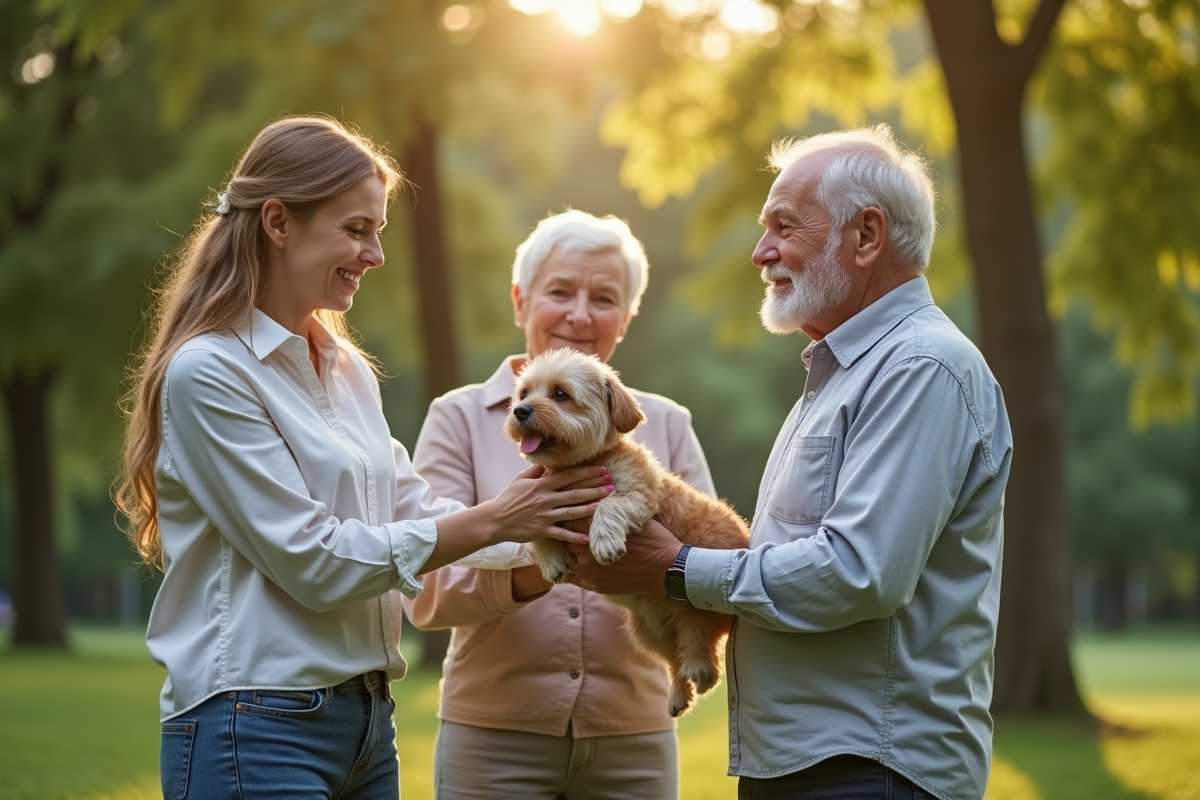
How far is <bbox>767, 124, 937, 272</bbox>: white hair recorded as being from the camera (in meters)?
3.12

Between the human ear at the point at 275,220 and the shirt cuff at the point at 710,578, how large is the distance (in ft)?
4.47

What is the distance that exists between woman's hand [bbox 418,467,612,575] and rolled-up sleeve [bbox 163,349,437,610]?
0.25 meters

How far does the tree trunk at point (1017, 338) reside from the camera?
368 inches

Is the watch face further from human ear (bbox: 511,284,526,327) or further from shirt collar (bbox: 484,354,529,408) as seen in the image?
human ear (bbox: 511,284,526,327)

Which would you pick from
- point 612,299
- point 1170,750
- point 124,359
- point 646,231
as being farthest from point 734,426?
point 612,299

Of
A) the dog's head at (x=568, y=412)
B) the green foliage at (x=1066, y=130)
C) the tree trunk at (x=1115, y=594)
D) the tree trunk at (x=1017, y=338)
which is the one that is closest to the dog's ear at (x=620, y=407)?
the dog's head at (x=568, y=412)

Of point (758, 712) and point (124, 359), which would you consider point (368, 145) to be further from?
point (124, 359)

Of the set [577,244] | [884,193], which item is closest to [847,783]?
[884,193]

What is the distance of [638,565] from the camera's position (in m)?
3.29

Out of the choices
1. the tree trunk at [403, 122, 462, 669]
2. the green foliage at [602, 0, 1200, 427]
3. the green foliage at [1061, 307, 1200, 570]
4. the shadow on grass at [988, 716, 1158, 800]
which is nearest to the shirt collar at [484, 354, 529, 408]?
the shadow on grass at [988, 716, 1158, 800]

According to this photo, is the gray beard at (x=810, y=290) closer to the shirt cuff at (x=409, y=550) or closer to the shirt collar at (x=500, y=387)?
the shirt collar at (x=500, y=387)

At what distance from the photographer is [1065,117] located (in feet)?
A: 40.4

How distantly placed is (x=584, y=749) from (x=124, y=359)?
43.4ft

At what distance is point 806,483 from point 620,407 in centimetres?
83
